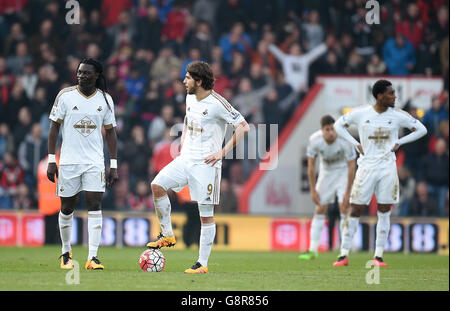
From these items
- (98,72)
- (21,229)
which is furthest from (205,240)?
(21,229)

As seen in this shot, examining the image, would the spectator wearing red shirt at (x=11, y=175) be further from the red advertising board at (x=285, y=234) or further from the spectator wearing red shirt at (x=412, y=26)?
the spectator wearing red shirt at (x=412, y=26)

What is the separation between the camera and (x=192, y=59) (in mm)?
21516

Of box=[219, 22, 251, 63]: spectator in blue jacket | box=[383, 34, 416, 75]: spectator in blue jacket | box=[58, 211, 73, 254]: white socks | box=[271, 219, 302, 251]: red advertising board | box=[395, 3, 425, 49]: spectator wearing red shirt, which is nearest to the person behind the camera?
box=[58, 211, 73, 254]: white socks

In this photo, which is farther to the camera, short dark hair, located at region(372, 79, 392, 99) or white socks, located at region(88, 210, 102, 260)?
short dark hair, located at region(372, 79, 392, 99)

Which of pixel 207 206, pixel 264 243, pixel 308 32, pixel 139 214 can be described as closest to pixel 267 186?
pixel 264 243

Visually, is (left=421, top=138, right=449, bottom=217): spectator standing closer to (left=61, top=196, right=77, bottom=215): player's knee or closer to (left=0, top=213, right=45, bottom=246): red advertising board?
(left=0, top=213, right=45, bottom=246): red advertising board

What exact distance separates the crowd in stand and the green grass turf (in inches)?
183

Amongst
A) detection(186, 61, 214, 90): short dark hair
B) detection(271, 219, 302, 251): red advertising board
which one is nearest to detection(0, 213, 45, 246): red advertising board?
detection(271, 219, 302, 251): red advertising board

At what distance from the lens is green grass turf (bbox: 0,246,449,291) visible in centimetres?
957

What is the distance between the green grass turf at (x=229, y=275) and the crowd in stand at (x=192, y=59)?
15.3 ft

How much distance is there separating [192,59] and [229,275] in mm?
10994

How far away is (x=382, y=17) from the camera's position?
22.4 metres

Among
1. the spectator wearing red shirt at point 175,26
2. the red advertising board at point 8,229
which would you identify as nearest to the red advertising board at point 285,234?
the red advertising board at point 8,229

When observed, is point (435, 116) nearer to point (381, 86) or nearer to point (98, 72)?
point (381, 86)
